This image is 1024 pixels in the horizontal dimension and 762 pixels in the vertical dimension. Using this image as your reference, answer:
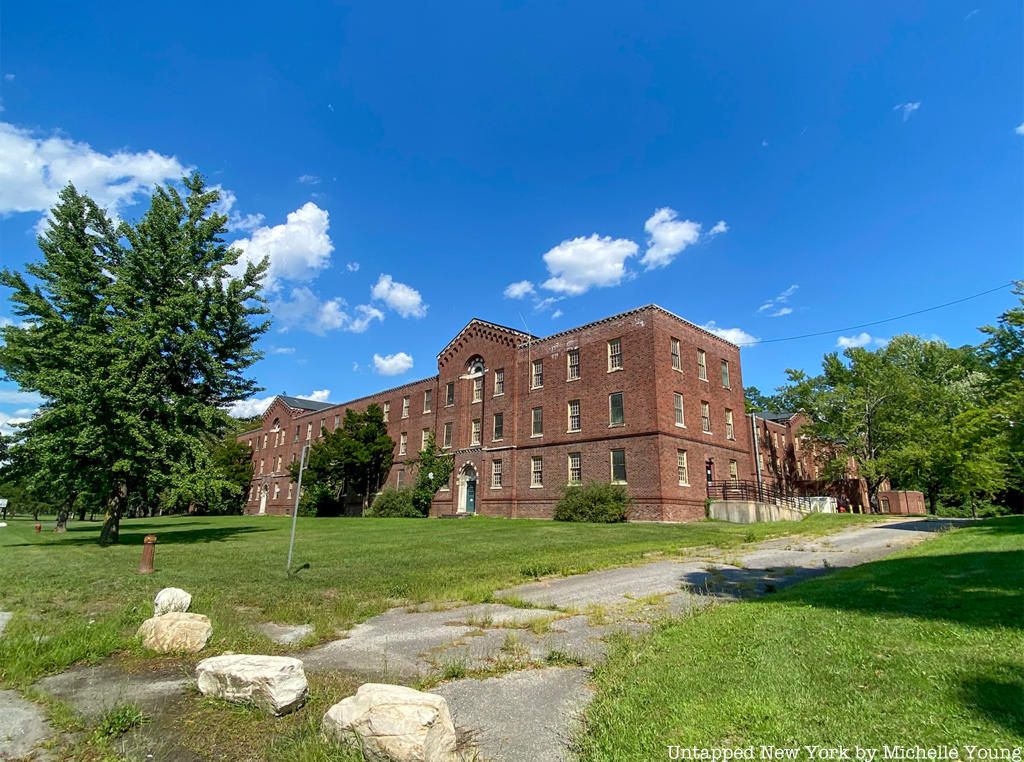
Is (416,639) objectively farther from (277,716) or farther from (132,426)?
(132,426)

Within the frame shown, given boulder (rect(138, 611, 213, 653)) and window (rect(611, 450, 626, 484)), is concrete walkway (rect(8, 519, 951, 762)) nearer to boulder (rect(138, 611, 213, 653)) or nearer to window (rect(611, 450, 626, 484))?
boulder (rect(138, 611, 213, 653))

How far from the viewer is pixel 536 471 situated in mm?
33219

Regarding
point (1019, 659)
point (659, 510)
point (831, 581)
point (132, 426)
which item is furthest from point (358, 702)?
point (659, 510)

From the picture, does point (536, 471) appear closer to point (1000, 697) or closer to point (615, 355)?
point (615, 355)

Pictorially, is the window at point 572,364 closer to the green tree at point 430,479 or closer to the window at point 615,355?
the window at point 615,355

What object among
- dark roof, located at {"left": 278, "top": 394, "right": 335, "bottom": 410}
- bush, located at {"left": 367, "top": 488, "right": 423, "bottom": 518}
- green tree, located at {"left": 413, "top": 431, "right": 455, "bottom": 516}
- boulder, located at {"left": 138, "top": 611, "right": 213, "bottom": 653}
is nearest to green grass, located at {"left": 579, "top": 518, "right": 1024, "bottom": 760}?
boulder, located at {"left": 138, "top": 611, "right": 213, "bottom": 653}

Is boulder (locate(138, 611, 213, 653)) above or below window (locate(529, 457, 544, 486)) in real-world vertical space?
below

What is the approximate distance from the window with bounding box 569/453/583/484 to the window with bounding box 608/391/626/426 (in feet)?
9.63

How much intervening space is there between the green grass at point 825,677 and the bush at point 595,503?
1933cm

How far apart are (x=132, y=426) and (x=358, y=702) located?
18.9m

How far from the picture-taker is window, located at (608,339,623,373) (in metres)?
30.4

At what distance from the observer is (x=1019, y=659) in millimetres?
4328

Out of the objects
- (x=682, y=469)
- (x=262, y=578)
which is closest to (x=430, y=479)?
(x=682, y=469)

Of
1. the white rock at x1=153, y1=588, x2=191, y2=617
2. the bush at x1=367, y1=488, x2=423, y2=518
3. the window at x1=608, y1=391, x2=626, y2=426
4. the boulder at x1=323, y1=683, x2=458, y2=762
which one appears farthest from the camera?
the bush at x1=367, y1=488, x2=423, y2=518
